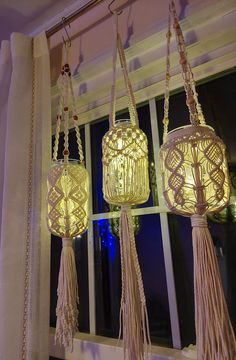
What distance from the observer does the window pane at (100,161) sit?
31.1 inches

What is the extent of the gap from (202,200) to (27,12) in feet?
3.50

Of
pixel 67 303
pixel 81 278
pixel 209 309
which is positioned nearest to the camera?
pixel 209 309

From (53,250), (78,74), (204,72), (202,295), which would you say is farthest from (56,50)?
(202,295)

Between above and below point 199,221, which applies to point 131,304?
below

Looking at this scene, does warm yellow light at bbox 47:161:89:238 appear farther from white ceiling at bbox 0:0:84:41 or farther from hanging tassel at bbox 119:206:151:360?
white ceiling at bbox 0:0:84:41

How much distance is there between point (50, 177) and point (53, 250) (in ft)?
1.59

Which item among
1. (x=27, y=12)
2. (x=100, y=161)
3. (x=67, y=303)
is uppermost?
(x=27, y=12)

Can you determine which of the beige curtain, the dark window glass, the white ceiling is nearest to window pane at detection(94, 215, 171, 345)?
the dark window glass

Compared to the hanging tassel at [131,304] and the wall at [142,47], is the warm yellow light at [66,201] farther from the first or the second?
the wall at [142,47]

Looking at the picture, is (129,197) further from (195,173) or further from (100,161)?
(100,161)

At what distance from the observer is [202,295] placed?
1.27 feet

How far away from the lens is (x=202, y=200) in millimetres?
419

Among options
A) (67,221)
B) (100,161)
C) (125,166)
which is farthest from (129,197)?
(100,161)

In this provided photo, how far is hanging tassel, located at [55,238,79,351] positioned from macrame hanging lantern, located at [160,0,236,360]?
319 mm
